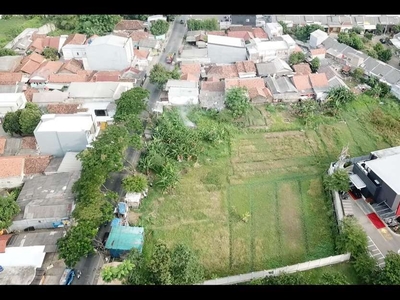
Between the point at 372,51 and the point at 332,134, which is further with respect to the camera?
the point at 372,51

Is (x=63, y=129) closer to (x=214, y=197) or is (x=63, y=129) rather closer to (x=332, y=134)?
(x=214, y=197)

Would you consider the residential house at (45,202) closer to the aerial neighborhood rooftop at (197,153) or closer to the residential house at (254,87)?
the aerial neighborhood rooftop at (197,153)

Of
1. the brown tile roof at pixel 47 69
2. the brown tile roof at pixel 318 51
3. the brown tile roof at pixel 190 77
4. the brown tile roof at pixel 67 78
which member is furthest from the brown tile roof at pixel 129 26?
the brown tile roof at pixel 318 51

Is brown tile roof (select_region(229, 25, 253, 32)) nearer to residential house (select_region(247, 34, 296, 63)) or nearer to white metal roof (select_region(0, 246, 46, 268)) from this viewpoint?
residential house (select_region(247, 34, 296, 63))

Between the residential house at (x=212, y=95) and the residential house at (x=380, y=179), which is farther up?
the residential house at (x=380, y=179)

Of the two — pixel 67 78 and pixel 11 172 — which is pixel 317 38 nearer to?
pixel 67 78

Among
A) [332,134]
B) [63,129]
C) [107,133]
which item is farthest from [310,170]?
[63,129]
